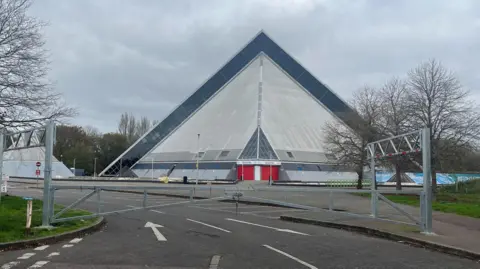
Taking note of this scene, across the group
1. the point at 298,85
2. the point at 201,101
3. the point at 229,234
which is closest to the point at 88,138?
the point at 201,101

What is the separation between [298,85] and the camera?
71.4 meters

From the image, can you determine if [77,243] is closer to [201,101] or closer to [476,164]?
Answer: [476,164]

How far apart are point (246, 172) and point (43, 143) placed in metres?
42.1

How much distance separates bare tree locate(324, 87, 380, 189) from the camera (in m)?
34.9

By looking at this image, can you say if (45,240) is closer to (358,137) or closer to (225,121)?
(358,137)

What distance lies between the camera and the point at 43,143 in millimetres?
13133

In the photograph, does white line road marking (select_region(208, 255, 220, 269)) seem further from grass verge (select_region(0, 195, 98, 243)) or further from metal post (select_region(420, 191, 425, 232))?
Answer: metal post (select_region(420, 191, 425, 232))

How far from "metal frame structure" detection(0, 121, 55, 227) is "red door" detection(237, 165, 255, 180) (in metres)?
39.8

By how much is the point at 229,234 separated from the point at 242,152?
43.2m

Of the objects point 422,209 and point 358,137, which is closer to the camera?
point 422,209

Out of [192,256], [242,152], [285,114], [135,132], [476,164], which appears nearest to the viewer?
[192,256]

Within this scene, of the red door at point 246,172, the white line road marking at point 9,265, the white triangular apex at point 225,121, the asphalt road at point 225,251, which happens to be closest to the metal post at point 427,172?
the asphalt road at point 225,251

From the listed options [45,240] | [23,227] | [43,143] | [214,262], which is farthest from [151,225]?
[214,262]

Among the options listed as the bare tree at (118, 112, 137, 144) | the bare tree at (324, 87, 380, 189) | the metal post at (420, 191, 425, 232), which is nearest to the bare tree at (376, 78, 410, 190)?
the bare tree at (324, 87, 380, 189)
